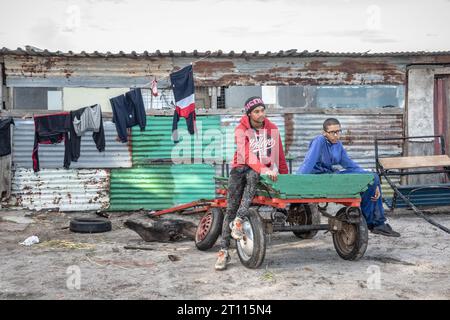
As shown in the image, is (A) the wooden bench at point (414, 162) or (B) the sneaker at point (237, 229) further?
(A) the wooden bench at point (414, 162)

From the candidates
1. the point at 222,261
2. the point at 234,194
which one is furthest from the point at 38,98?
the point at 222,261

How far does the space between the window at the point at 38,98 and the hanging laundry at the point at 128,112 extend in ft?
16.7

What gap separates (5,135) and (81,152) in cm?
171

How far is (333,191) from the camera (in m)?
5.50

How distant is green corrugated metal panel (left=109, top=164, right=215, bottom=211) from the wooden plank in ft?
13.8

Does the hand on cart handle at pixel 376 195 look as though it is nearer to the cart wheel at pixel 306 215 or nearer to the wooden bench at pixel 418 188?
the cart wheel at pixel 306 215

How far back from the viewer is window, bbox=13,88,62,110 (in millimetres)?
15125

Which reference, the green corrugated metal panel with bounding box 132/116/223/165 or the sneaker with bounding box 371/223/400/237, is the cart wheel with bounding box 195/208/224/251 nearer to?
the sneaker with bounding box 371/223/400/237

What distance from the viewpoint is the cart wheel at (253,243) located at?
214 inches

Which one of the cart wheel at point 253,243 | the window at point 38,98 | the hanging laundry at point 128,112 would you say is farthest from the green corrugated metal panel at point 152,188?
the cart wheel at point 253,243

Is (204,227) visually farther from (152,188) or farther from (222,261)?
(152,188)

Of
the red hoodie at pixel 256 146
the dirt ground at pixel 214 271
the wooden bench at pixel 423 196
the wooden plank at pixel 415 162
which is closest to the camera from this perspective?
the dirt ground at pixel 214 271
